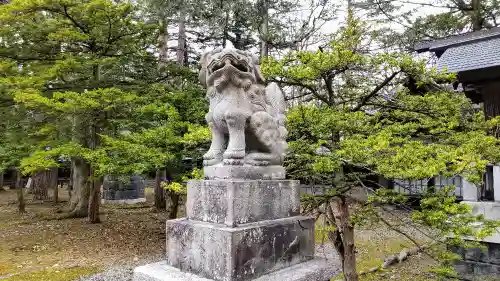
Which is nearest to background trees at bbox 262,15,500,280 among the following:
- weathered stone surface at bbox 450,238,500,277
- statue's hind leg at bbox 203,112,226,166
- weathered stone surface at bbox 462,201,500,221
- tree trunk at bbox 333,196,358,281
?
tree trunk at bbox 333,196,358,281

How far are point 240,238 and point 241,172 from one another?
0.54 meters

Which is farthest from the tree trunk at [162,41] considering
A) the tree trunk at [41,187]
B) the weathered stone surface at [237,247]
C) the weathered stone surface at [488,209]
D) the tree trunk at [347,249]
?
the tree trunk at [41,187]

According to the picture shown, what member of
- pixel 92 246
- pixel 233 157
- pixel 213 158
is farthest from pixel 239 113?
pixel 92 246

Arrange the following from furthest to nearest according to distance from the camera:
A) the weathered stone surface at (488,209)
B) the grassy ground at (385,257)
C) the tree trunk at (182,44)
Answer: the tree trunk at (182,44)
the grassy ground at (385,257)
the weathered stone surface at (488,209)

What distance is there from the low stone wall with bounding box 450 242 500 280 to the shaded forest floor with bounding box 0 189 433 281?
65cm

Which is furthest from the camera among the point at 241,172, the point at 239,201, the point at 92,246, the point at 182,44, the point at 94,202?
the point at 182,44

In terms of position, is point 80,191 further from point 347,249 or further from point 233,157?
point 233,157

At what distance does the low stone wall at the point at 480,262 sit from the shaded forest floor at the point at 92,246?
652 millimetres

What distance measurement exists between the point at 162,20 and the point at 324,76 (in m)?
7.49

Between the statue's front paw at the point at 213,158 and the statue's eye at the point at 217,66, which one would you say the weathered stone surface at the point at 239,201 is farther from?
the statue's eye at the point at 217,66

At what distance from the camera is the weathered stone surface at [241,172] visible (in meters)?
2.77

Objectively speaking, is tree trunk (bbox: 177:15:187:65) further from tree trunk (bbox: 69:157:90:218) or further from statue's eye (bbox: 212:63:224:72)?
statue's eye (bbox: 212:63:224:72)

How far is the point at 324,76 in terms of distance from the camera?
13.2ft

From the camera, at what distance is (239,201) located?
2.64 metres
